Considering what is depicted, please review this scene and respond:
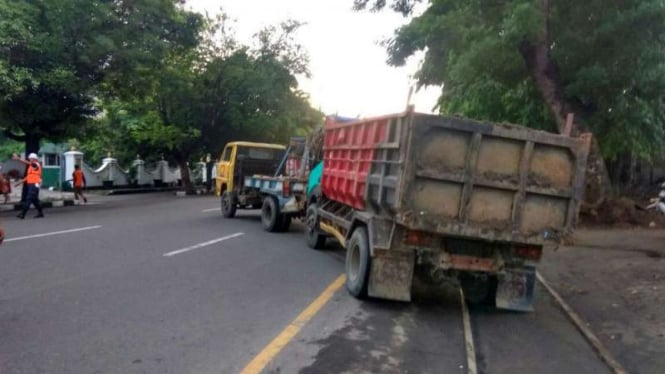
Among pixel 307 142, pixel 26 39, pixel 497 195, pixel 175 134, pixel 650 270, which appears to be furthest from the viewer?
pixel 175 134

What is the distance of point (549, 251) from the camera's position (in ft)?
40.7

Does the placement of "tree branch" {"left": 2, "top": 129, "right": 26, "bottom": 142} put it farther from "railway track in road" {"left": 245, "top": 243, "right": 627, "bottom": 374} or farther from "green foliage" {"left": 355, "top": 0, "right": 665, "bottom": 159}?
"railway track in road" {"left": 245, "top": 243, "right": 627, "bottom": 374}

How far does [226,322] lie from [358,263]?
223 cm

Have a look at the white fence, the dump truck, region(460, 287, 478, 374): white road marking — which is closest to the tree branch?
the white fence

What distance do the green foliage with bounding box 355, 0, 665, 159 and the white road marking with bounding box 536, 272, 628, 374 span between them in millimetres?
7015

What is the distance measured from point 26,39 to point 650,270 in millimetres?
16364

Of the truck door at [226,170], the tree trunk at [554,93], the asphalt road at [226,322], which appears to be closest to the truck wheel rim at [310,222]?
the asphalt road at [226,322]

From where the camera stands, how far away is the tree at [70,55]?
17.6 metres

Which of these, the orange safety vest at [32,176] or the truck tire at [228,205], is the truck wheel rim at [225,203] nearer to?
the truck tire at [228,205]

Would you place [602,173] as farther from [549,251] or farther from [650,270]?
[650,270]

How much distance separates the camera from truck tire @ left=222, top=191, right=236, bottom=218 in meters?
17.3

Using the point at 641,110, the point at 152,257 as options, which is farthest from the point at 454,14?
the point at 152,257

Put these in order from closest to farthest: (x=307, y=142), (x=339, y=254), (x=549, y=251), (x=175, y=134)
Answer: (x=339, y=254) → (x=549, y=251) → (x=307, y=142) → (x=175, y=134)

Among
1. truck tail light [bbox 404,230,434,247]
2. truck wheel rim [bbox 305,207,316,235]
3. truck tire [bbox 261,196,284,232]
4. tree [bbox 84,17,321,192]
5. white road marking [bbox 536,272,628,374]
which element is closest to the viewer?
white road marking [bbox 536,272,628,374]
